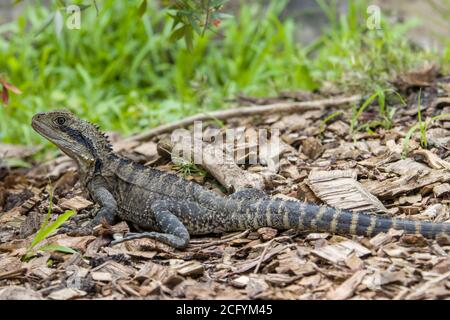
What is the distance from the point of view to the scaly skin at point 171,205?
4.96m

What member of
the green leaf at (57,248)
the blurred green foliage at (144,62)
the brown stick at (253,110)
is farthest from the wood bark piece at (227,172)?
the blurred green foliage at (144,62)

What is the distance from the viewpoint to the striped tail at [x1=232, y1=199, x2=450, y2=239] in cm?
481

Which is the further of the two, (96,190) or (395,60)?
(395,60)

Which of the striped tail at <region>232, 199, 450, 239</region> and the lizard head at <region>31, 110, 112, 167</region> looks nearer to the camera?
the striped tail at <region>232, 199, 450, 239</region>

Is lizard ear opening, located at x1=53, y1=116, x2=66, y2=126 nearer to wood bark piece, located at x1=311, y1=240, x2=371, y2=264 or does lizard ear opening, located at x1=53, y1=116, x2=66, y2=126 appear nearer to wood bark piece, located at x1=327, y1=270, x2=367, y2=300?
wood bark piece, located at x1=311, y1=240, x2=371, y2=264

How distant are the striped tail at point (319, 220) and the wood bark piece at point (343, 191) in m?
0.30

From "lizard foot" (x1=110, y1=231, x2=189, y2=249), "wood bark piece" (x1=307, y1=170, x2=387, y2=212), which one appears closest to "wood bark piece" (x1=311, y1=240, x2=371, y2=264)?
"wood bark piece" (x1=307, y1=170, x2=387, y2=212)

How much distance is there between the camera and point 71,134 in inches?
250

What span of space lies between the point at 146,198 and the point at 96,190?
1.90 ft

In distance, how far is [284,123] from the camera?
783 cm

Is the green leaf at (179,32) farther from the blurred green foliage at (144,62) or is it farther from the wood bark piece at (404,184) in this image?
the blurred green foliage at (144,62)

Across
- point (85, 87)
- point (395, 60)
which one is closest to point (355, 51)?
point (395, 60)

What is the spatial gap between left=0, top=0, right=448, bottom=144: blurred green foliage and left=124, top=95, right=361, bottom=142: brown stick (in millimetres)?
1169
